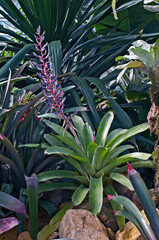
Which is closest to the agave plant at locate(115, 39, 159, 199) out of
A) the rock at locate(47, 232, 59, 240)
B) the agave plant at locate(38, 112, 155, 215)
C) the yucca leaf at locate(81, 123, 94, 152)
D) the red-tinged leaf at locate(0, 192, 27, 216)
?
the agave plant at locate(38, 112, 155, 215)

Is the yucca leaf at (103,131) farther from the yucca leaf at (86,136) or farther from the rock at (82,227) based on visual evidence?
the rock at (82,227)

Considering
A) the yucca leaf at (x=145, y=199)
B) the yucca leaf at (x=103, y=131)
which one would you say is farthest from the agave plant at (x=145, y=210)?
the yucca leaf at (x=103, y=131)

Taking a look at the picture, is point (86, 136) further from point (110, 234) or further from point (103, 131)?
point (110, 234)

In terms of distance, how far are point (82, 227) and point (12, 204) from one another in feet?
1.12

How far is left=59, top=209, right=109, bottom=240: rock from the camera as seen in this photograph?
1218mm

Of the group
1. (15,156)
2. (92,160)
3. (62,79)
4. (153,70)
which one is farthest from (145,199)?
(62,79)

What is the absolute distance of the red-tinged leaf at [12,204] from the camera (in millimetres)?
1199

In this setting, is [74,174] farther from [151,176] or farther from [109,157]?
[151,176]

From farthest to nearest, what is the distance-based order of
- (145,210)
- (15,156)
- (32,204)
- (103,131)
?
(103,131) < (15,156) < (32,204) < (145,210)

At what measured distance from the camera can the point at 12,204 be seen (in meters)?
1.22

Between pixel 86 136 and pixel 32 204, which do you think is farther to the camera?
pixel 86 136

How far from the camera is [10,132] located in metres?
1.64

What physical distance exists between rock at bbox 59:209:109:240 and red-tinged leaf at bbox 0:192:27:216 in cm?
22

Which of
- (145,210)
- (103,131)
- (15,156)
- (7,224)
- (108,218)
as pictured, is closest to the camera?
(145,210)
